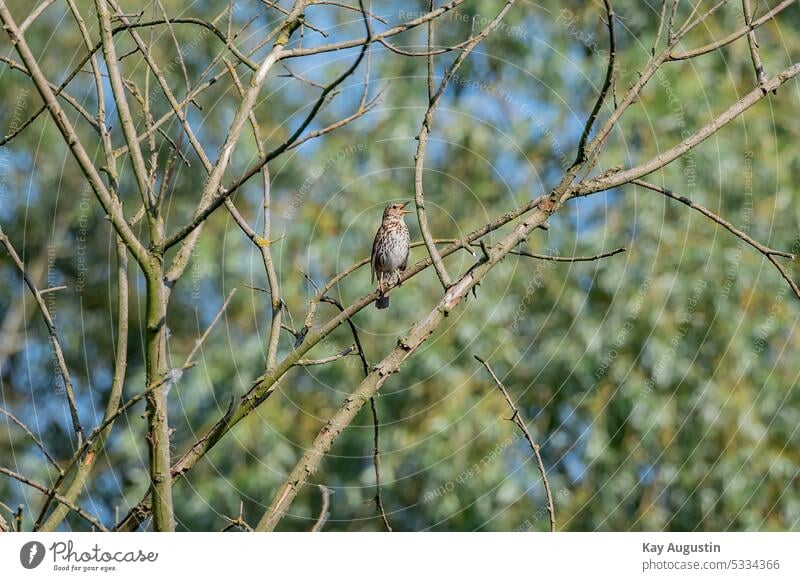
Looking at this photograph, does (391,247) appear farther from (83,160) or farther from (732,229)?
(83,160)

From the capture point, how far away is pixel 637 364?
8.98 meters

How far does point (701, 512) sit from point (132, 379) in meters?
4.99

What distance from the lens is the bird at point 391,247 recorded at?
7.85 metres

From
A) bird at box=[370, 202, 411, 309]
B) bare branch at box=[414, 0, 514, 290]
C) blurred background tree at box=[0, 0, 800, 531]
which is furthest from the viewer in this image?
blurred background tree at box=[0, 0, 800, 531]

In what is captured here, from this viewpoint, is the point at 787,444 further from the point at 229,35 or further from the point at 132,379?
the point at 229,35

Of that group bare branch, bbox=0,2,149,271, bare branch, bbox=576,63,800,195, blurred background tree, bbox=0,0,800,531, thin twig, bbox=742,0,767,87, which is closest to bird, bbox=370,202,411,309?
blurred background tree, bbox=0,0,800,531

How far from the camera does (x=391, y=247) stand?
26.0ft

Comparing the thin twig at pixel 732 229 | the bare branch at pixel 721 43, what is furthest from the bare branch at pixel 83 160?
the bare branch at pixel 721 43

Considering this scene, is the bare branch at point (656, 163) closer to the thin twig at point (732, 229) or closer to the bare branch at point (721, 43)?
the thin twig at point (732, 229)

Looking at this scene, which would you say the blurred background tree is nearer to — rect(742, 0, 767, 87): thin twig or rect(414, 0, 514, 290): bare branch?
rect(742, 0, 767, 87): thin twig

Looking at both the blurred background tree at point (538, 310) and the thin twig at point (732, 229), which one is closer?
the thin twig at point (732, 229)

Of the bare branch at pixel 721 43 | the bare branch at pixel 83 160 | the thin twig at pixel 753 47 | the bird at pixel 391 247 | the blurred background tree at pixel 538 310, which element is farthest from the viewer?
the blurred background tree at pixel 538 310

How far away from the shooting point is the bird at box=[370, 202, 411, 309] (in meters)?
7.85

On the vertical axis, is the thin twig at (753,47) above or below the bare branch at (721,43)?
above
